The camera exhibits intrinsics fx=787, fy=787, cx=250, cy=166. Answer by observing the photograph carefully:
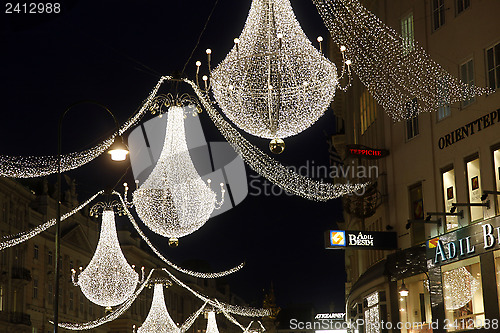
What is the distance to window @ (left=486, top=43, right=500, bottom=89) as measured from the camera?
2173 centimetres

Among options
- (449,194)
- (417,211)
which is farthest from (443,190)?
(417,211)

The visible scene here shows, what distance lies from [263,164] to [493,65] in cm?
764

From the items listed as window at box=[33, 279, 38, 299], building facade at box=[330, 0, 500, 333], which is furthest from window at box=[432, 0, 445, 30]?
window at box=[33, 279, 38, 299]

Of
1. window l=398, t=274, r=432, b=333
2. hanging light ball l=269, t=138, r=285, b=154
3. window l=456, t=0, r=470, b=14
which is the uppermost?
window l=456, t=0, r=470, b=14

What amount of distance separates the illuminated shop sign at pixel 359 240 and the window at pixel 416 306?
4.93ft

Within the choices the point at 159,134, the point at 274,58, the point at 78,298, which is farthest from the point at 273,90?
the point at 78,298

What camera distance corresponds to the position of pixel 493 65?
22.0 m

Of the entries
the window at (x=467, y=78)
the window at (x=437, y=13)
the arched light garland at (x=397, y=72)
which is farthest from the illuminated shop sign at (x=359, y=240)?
the window at (x=437, y=13)

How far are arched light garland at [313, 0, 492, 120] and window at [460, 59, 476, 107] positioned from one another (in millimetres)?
46

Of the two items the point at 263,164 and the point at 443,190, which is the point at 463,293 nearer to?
the point at 443,190

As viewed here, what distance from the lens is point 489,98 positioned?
22000mm

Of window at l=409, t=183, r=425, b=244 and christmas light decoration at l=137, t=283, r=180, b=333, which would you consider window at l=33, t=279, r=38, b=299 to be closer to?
christmas light decoration at l=137, t=283, r=180, b=333

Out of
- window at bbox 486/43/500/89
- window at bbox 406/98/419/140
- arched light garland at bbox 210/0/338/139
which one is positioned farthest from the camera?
window at bbox 406/98/419/140

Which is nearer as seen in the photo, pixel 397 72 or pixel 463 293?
pixel 463 293
